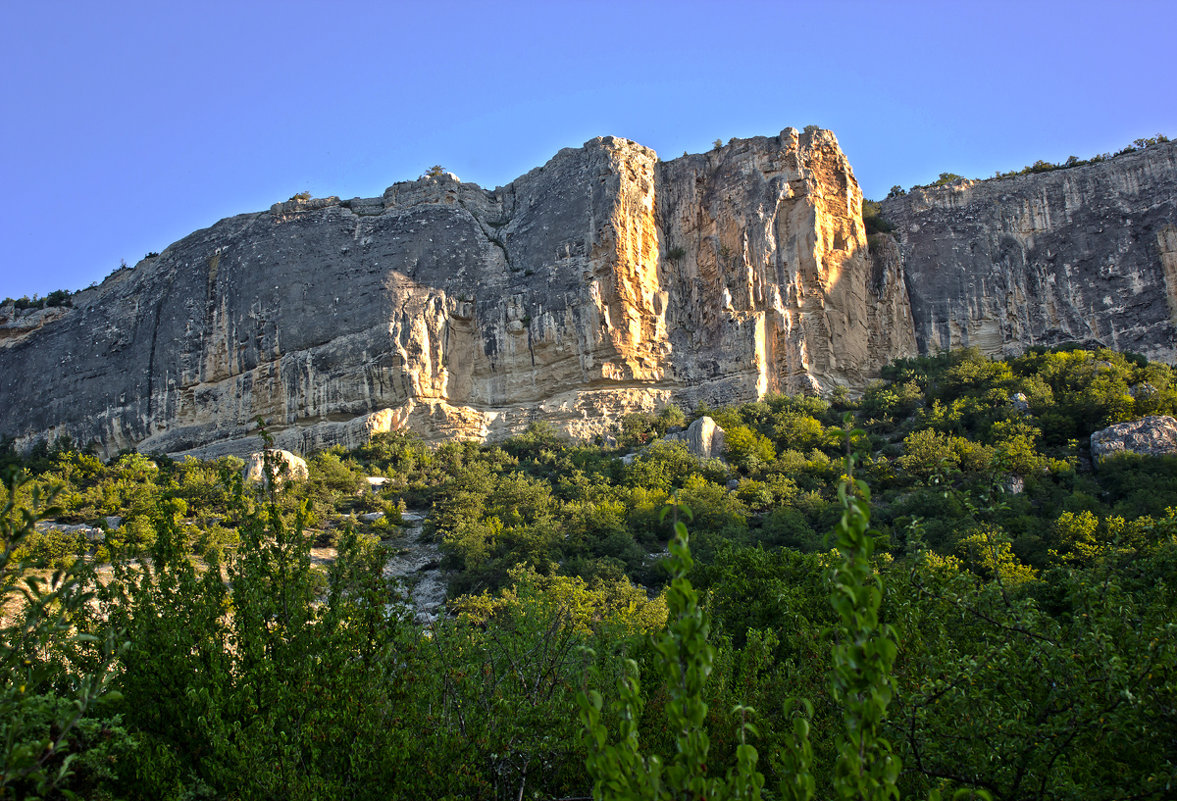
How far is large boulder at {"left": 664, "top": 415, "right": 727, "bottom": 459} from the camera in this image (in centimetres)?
2745

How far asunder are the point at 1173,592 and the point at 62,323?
139 feet

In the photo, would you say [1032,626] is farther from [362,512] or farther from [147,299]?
[147,299]

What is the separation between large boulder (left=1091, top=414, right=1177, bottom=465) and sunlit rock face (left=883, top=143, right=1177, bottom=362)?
10150 mm

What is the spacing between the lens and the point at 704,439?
2761 centimetres

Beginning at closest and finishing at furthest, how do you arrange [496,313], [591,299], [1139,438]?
[1139,438], [591,299], [496,313]

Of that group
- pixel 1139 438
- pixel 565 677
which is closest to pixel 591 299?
pixel 1139 438

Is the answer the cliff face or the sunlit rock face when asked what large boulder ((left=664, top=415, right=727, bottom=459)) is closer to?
the cliff face

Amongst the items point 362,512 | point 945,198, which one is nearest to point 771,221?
point 945,198

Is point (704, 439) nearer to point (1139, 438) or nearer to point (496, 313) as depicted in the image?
point (496, 313)

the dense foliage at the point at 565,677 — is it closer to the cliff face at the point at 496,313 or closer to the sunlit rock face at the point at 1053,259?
the cliff face at the point at 496,313

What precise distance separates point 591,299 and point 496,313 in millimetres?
3710

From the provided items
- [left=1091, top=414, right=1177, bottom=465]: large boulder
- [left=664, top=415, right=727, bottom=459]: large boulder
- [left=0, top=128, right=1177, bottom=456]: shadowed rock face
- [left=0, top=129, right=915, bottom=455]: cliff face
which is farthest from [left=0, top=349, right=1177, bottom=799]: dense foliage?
[left=0, top=128, right=1177, bottom=456]: shadowed rock face

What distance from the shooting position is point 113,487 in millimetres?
25016

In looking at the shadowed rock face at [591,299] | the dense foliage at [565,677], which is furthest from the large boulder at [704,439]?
the dense foliage at [565,677]
